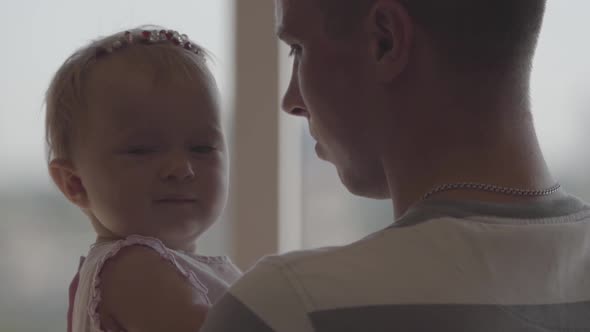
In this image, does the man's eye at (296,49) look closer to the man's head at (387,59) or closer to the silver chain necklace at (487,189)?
the man's head at (387,59)

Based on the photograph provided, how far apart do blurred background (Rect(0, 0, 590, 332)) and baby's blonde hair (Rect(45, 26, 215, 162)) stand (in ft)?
2.44

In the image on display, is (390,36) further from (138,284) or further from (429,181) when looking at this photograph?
(138,284)

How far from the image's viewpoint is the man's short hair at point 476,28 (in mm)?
885

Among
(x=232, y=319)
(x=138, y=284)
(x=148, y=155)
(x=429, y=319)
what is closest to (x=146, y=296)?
(x=138, y=284)

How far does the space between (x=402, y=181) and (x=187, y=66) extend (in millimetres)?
473

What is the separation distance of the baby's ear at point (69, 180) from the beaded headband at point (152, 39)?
193 millimetres

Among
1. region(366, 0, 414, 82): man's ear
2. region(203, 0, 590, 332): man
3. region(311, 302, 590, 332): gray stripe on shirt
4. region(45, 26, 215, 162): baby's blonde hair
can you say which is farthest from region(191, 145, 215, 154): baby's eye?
region(311, 302, 590, 332): gray stripe on shirt

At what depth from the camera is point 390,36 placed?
0.90 meters

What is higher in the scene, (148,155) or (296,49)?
(296,49)

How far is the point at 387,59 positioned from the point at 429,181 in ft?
0.46

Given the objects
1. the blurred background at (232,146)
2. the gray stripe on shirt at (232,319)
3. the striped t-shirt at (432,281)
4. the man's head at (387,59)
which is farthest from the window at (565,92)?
the gray stripe on shirt at (232,319)

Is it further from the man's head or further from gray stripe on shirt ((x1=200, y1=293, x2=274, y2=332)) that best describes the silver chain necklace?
gray stripe on shirt ((x1=200, y1=293, x2=274, y2=332))

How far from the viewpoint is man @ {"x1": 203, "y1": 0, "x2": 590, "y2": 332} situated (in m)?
0.76

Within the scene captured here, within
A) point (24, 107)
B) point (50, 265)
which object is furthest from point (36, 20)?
point (50, 265)
